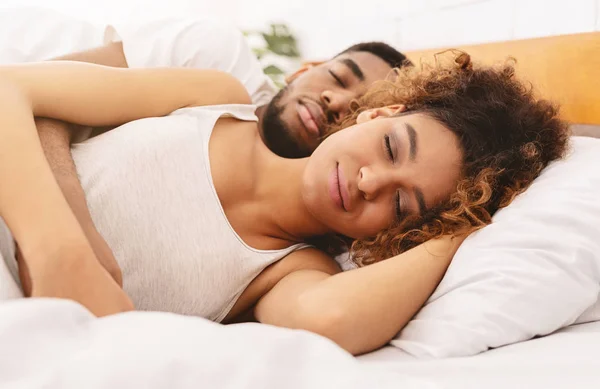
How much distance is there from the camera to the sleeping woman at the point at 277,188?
80cm

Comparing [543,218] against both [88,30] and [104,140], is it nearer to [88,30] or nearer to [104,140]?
[104,140]

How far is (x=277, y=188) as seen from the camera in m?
1.07

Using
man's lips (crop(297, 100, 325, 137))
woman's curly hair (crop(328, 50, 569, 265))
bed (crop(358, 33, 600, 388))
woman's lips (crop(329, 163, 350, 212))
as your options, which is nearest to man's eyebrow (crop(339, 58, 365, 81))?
man's lips (crop(297, 100, 325, 137))

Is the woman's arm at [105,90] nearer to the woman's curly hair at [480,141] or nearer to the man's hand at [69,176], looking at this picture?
the man's hand at [69,176]

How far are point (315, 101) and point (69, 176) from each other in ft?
2.48

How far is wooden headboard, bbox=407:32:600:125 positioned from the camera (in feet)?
3.56

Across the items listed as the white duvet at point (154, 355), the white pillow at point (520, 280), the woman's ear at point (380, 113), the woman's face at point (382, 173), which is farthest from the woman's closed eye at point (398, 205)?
the white duvet at point (154, 355)

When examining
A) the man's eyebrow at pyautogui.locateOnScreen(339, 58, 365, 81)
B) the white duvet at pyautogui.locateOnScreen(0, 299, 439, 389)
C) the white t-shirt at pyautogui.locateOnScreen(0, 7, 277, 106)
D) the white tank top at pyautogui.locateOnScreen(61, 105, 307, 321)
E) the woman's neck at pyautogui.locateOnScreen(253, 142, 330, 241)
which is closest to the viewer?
Answer: the white duvet at pyautogui.locateOnScreen(0, 299, 439, 389)

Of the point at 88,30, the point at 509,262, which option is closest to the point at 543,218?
the point at 509,262

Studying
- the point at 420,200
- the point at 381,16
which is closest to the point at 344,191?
the point at 420,200

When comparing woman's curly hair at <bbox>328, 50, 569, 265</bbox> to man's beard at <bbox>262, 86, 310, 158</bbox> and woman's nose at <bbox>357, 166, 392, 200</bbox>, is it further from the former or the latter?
man's beard at <bbox>262, 86, 310, 158</bbox>

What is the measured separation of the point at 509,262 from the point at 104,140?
72cm

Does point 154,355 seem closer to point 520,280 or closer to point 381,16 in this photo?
point 520,280

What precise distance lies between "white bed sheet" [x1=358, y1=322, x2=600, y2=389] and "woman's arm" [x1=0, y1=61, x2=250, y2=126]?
0.64 meters
